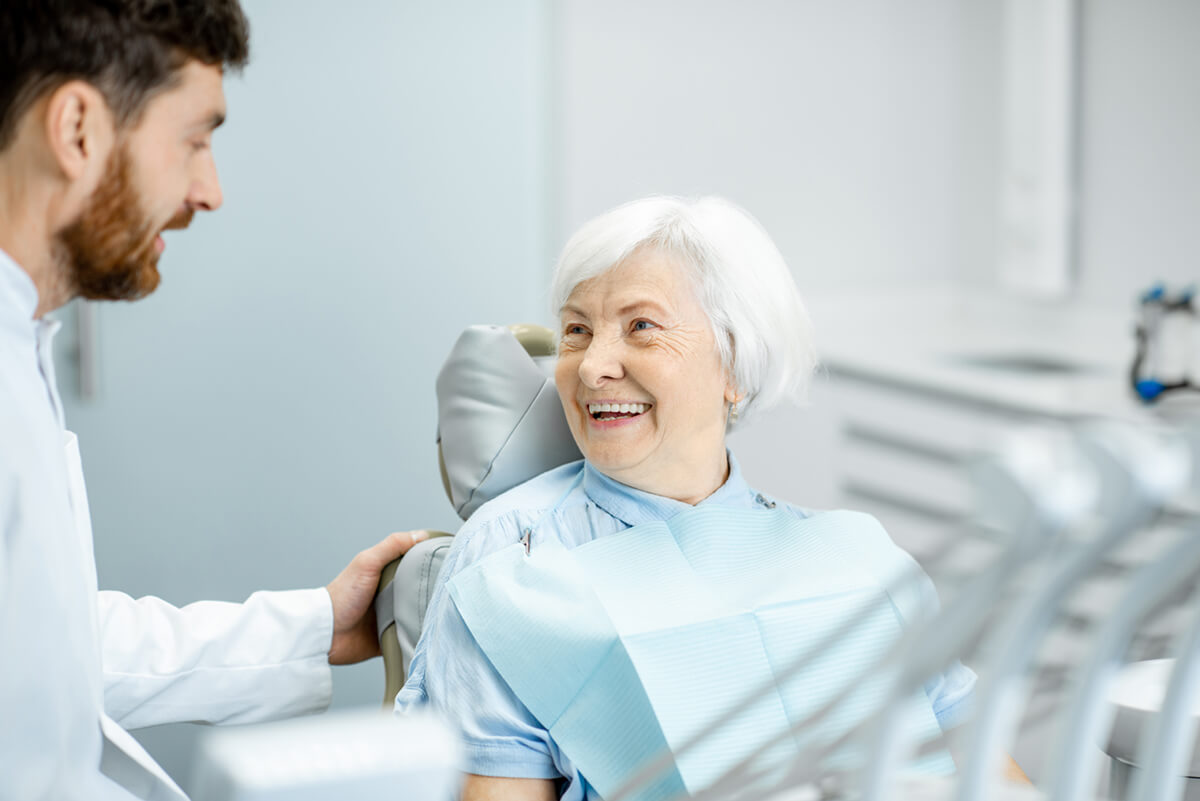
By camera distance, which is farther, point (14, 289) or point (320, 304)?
point (320, 304)

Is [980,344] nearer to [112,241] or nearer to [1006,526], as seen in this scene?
[112,241]

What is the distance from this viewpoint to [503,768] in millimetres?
1270

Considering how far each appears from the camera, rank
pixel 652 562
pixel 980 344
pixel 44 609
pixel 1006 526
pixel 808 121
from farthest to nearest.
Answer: pixel 980 344 → pixel 808 121 → pixel 652 562 → pixel 44 609 → pixel 1006 526

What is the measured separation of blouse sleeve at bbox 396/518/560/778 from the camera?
1271 millimetres

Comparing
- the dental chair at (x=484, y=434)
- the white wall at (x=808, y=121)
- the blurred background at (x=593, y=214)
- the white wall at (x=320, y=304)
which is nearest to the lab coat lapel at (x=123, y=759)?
the dental chair at (x=484, y=434)

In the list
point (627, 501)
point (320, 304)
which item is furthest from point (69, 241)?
point (320, 304)

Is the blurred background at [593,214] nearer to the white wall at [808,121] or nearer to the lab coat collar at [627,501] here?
the white wall at [808,121]

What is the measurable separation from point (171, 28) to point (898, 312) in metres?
2.90

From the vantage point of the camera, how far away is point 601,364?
4.79ft

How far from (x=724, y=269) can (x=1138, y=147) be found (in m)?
2.12

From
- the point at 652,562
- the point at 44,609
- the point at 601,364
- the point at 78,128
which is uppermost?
the point at 78,128

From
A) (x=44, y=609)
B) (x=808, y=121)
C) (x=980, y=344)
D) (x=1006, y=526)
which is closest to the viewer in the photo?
(x=1006, y=526)

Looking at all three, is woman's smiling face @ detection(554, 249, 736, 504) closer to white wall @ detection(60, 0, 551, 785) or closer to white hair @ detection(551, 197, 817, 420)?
white hair @ detection(551, 197, 817, 420)

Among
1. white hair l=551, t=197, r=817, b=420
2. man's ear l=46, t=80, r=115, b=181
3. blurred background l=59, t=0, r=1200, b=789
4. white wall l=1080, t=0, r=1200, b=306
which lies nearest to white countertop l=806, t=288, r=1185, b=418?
blurred background l=59, t=0, r=1200, b=789
